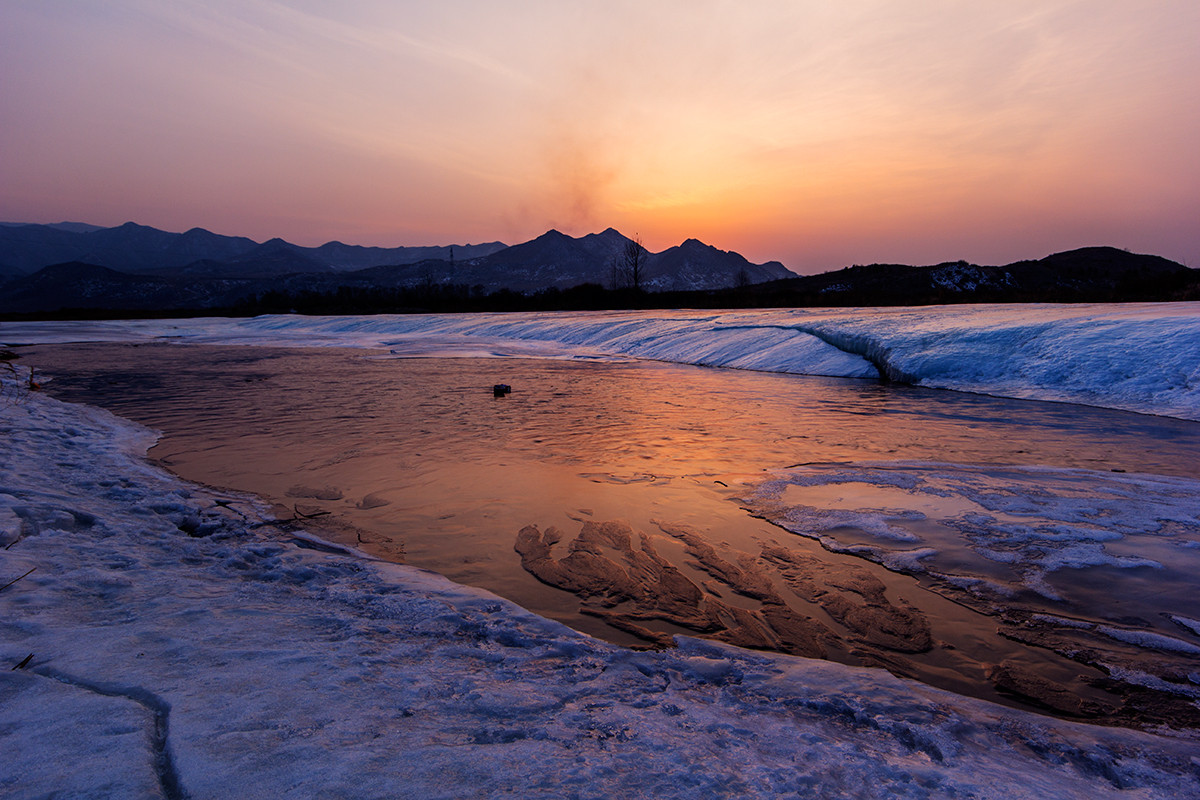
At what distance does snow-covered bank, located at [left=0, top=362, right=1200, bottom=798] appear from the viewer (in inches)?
75.2

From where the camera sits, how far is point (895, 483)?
6.04 m

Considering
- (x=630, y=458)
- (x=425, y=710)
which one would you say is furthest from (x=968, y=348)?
(x=425, y=710)

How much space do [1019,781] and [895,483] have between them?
165 inches

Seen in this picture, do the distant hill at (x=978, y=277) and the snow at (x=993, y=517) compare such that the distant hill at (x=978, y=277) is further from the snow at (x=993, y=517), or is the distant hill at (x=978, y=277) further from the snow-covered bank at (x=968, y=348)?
the snow at (x=993, y=517)

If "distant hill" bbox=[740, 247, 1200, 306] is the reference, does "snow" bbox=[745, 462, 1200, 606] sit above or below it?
below

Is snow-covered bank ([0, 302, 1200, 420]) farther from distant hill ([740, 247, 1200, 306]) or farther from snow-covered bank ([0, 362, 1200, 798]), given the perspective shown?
distant hill ([740, 247, 1200, 306])

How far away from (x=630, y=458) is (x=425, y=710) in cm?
489

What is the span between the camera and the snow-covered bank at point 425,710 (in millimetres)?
1911

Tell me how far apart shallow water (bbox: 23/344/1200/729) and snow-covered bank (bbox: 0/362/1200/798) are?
1.31 feet

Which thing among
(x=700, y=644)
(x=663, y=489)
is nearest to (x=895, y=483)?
(x=663, y=489)

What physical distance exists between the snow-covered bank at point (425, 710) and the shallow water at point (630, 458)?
40 cm

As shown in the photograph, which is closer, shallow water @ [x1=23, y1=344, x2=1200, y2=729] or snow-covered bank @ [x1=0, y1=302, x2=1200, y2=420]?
shallow water @ [x1=23, y1=344, x2=1200, y2=729]

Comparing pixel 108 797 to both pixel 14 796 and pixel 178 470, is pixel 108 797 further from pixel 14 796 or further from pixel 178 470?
pixel 178 470

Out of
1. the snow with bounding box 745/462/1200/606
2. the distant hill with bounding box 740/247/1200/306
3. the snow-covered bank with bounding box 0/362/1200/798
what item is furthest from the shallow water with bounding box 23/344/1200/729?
the distant hill with bounding box 740/247/1200/306
